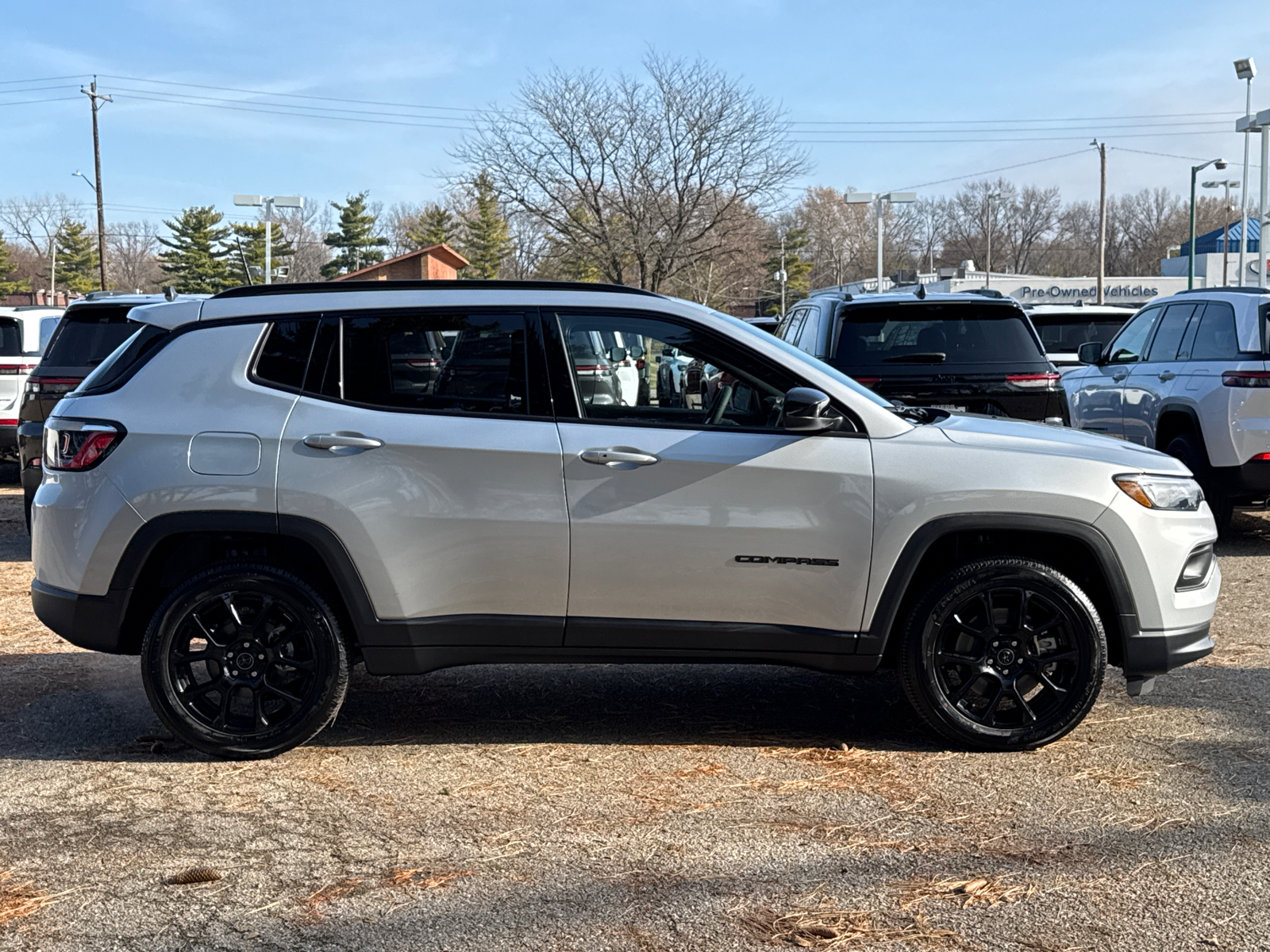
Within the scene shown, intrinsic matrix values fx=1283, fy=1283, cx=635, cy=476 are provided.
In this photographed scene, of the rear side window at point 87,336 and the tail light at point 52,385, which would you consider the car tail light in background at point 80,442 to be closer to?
the tail light at point 52,385

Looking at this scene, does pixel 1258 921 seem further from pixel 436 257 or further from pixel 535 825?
pixel 436 257

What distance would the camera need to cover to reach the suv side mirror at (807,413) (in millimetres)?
4754

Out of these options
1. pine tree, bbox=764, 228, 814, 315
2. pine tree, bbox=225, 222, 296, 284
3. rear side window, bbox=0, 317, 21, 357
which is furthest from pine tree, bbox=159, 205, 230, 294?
rear side window, bbox=0, 317, 21, 357

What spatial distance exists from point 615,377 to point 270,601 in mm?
1593

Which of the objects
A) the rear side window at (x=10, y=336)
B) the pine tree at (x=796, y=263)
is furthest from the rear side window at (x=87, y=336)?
the pine tree at (x=796, y=263)

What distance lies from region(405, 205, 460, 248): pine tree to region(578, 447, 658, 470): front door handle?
94.1m

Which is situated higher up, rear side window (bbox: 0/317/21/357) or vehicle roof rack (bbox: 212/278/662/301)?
rear side window (bbox: 0/317/21/357)

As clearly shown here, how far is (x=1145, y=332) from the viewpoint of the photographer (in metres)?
11.2

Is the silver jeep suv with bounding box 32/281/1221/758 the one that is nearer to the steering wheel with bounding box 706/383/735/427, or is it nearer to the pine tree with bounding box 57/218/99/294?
the steering wheel with bounding box 706/383/735/427

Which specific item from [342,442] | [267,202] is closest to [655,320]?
[342,442]

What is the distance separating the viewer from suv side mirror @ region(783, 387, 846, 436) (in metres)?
4.75

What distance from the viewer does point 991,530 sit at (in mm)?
4926

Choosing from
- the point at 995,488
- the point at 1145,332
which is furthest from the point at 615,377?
the point at 1145,332

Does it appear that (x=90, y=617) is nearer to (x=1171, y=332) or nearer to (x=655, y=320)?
(x=655, y=320)
